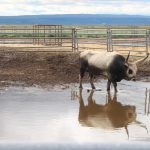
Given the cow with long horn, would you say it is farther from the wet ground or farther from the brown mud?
the brown mud

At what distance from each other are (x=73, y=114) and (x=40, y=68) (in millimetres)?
8712

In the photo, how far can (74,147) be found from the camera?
3.91ft

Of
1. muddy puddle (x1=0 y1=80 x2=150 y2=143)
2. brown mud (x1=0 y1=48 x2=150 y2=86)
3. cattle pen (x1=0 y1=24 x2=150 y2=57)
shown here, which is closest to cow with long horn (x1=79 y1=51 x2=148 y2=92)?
muddy puddle (x1=0 y1=80 x2=150 y2=143)

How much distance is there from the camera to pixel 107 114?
29.2 ft

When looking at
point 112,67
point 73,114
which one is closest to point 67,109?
point 73,114

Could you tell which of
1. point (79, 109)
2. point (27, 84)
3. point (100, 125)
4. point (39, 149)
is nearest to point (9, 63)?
point (27, 84)

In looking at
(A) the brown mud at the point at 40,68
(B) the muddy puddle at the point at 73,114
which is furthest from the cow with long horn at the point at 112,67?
(A) the brown mud at the point at 40,68

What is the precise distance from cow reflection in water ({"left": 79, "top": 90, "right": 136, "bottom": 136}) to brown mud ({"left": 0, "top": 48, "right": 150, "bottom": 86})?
160 inches

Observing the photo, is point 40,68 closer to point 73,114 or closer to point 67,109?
point 67,109

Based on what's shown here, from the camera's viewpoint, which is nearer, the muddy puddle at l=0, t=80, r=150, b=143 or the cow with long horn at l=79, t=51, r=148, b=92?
the muddy puddle at l=0, t=80, r=150, b=143

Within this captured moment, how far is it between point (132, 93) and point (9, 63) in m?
8.15

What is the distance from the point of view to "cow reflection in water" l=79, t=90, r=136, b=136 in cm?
794

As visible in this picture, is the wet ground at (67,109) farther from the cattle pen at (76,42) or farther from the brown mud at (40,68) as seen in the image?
the cattle pen at (76,42)

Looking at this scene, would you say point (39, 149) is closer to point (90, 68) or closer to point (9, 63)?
point (90, 68)
